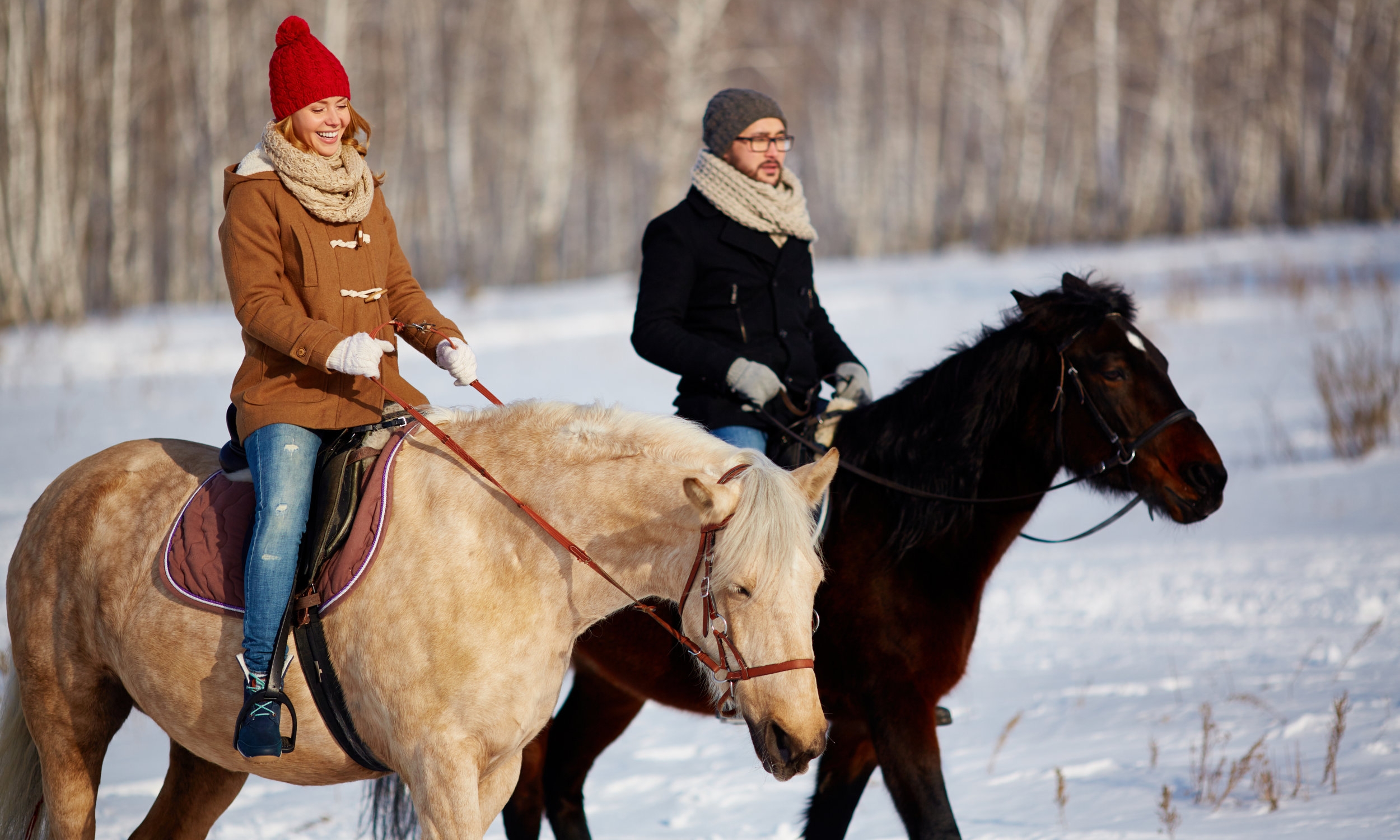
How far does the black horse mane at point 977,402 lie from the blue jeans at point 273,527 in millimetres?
1794

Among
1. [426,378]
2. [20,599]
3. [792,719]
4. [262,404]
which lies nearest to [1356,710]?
[792,719]

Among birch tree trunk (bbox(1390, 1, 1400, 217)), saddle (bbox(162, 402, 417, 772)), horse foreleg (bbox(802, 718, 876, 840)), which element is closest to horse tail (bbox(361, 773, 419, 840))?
saddle (bbox(162, 402, 417, 772))

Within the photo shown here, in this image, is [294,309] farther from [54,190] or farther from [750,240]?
[54,190]

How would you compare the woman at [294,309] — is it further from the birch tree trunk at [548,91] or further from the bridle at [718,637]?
the birch tree trunk at [548,91]

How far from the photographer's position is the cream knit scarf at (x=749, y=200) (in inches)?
151

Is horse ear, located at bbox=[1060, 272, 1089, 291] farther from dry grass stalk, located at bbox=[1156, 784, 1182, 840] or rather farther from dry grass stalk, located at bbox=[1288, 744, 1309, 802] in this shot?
dry grass stalk, located at bbox=[1288, 744, 1309, 802]

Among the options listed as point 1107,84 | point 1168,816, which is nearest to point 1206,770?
point 1168,816

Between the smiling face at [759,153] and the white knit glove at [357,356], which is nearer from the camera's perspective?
the white knit glove at [357,356]

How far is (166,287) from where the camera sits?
32438mm

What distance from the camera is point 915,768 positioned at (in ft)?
10.2

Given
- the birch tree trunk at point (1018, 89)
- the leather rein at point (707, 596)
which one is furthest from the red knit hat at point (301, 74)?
the birch tree trunk at point (1018, 89)

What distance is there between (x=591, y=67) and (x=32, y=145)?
13.1 metres

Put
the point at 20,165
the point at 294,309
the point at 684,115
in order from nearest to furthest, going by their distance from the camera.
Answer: the point at 294,309
the point at 20,165
the point at 684,115

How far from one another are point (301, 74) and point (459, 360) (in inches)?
32.3
